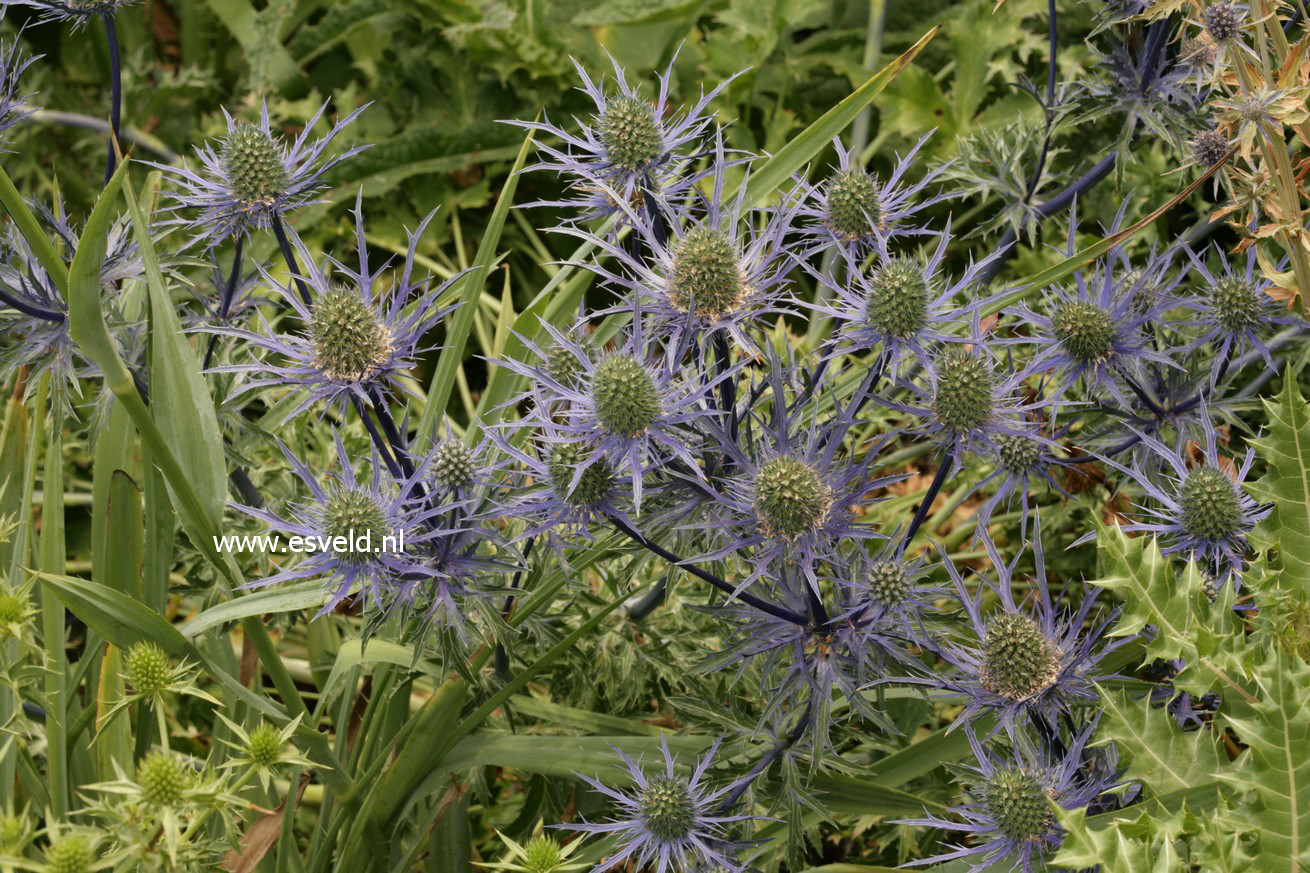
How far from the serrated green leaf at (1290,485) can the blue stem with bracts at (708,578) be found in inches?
20.0

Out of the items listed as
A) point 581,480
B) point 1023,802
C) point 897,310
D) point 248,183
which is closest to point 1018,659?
point 1023,802

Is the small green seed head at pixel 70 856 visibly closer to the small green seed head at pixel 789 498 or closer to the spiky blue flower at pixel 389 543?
the spiky blue flower at pixel 389 543

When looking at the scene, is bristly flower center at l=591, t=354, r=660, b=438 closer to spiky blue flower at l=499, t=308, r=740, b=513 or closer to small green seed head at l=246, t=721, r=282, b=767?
spiky blue flower at l=499, t=308, r=740, b=513

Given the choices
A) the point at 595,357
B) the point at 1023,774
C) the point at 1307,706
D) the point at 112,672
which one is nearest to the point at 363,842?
the point at 112,672

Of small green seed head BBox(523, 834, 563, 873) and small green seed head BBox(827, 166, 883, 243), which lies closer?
small green seed head BBox(523, 834, 563, 873)

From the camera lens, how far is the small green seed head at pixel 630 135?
124 centimetres

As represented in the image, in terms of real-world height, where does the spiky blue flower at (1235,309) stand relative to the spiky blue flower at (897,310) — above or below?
below

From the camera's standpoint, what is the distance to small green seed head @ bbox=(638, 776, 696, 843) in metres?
1.24

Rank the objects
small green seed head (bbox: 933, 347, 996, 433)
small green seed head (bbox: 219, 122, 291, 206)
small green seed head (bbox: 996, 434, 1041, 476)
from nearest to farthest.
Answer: small green seed head (bbox: 933, 347, 996, 433) → small green seed head (bbox: 219, 122, 291, 206) → small green seed head (bbox: 996, 434, 1041, 476)

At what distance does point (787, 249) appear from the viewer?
1176mm

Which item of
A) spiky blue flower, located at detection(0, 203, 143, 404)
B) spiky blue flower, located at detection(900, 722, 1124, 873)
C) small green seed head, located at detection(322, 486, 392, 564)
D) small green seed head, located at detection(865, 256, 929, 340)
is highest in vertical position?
spiky blue flower, located at detection(0, 203, 143, 404)

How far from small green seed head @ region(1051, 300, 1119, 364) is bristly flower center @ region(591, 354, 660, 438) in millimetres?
598

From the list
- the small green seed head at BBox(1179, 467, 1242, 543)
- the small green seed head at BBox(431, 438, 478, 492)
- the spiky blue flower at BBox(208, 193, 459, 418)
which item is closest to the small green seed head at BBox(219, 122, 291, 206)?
the spiky blue flower at BBox(208, 193, 459, 418)

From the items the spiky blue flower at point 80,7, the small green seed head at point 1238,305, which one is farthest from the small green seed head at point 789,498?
the spiky blue flower at point 80,7
